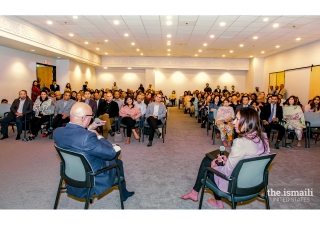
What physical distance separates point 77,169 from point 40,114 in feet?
16.3

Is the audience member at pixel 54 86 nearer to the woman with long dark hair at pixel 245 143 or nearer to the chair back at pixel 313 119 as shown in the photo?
the chair back at pixel 313 119

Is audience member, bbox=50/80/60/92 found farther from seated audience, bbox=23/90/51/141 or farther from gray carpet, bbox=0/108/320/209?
gray carpet, bbox=0/108/320/209

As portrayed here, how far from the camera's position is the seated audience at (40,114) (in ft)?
20.3

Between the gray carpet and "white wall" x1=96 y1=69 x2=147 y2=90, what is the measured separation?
526 inches

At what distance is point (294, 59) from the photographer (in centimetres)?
1233

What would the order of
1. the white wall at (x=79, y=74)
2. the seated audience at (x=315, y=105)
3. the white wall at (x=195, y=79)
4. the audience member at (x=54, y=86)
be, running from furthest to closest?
1. the white wall at (x=195, y=79)
2. the white wall at (x=79, y=74)
3. the audience member at (x=54, y=86)
4. the seated audience at (x=315, y=105)

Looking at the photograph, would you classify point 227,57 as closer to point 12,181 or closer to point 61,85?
point 61,85

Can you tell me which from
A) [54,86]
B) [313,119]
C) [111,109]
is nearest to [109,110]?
[111,109]

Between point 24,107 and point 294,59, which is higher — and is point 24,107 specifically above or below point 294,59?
below

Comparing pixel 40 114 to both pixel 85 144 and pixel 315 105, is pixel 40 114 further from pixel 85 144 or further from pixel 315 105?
pixel 315 105

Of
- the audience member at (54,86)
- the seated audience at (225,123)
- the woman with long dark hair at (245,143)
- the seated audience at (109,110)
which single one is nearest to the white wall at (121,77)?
the audience member at (54,86)

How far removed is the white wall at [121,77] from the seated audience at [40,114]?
12.6 metres
